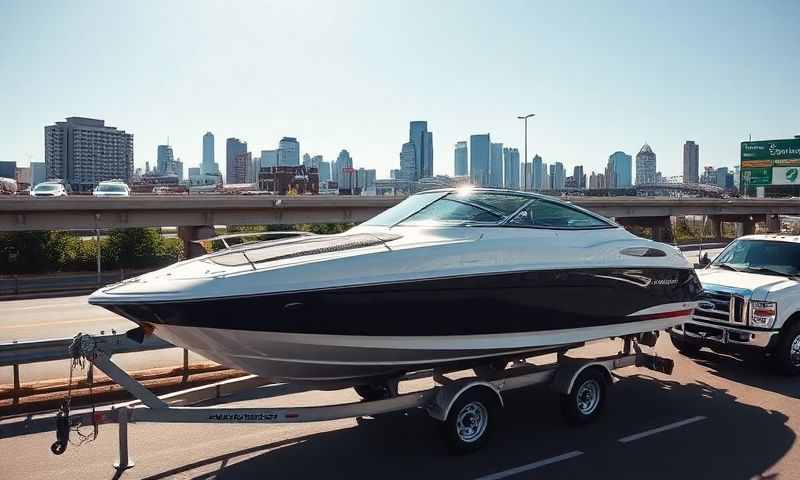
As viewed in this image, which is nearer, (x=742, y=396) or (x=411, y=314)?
(x=411, y=314)

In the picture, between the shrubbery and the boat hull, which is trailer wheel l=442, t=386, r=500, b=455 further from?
the shrubbery

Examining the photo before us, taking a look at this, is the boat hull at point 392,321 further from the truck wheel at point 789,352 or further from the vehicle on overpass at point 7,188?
the vehicle on overpass at point 7,188

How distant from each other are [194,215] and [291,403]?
27404 millimetres

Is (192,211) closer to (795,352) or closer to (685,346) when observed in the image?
(685,346)

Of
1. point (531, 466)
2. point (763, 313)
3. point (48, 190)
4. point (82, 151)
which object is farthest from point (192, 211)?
point (82, 151)

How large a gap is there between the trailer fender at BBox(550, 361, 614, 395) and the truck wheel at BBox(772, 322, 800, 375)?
2928 mm

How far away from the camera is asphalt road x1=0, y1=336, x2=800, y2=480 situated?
5402 millimetres

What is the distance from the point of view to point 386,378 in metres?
6.05

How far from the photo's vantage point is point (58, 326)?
45.5 feet

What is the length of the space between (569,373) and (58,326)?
38.5 feet

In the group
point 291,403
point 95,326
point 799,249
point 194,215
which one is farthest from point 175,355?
point 194,215

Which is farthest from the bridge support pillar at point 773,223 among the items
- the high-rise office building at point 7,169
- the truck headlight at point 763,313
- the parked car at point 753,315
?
the high-rise office building at point 7,169

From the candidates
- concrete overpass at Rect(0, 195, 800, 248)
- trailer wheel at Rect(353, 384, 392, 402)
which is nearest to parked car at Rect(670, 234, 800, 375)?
trailer wheel at Rect(353, 384, 392, 402)

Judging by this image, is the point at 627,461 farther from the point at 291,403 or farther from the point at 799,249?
the point at 799,249
